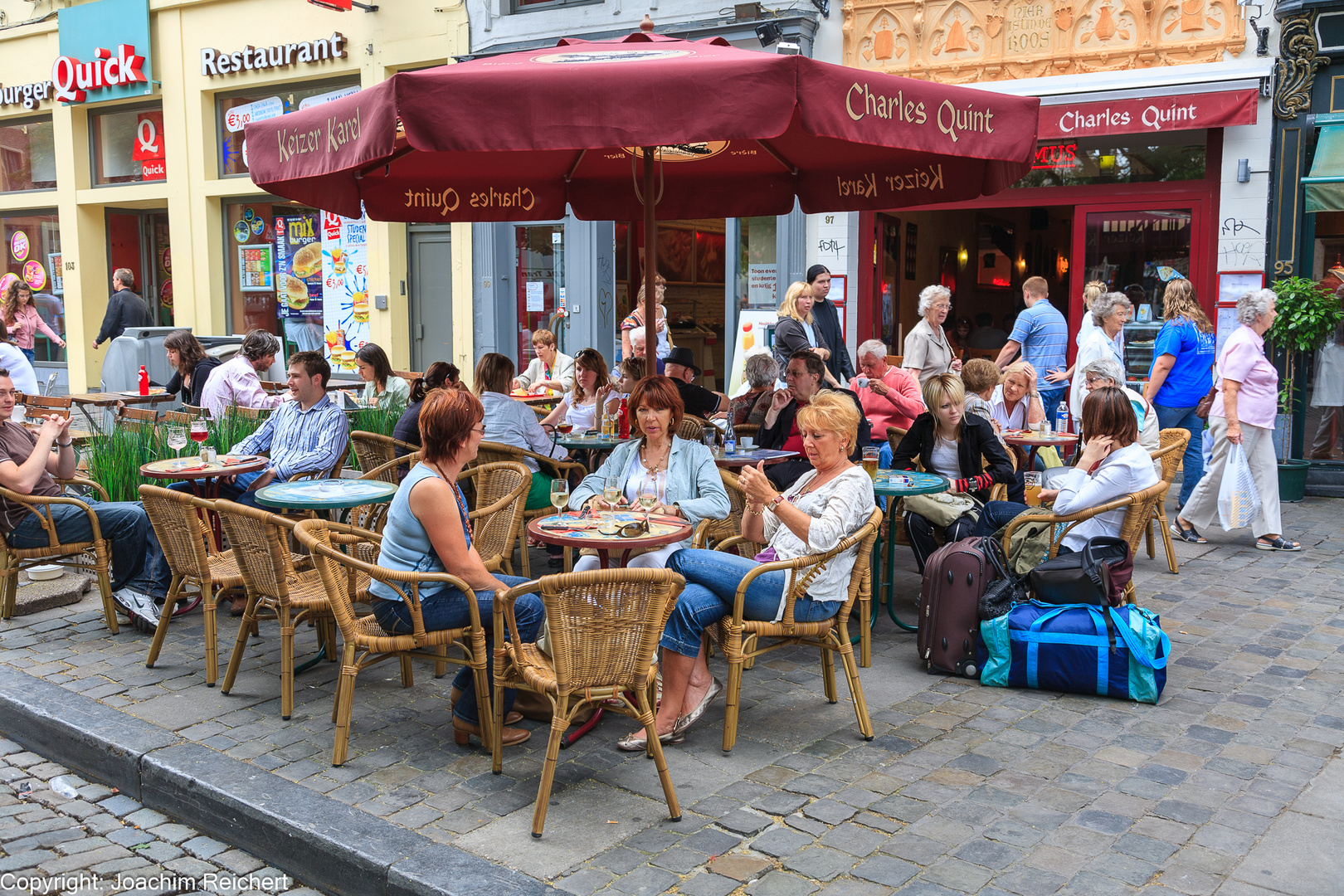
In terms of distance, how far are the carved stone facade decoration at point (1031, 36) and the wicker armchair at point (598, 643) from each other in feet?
24.9

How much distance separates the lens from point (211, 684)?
487cm

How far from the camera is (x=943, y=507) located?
18.9 feet

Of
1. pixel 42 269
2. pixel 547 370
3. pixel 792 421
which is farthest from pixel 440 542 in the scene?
pixel 42 269

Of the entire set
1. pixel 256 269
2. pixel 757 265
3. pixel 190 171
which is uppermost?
pixel 190 171

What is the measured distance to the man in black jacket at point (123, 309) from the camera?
46.1 feet

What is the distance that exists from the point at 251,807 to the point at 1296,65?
9932mm

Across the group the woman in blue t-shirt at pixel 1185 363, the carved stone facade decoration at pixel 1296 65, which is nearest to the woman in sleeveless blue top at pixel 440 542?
the woman in blue t-shirt at pixel 1185 363

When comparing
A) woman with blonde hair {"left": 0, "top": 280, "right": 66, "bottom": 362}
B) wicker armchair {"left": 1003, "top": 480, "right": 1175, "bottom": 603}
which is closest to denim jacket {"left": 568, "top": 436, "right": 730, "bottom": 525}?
wicker armchair {"left": 1003, "top": 480, "right": 1175, "bottom": 603}

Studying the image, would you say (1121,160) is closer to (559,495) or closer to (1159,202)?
(1159,202)

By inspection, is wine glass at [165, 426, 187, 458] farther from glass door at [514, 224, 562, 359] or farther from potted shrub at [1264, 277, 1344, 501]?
potted shrub at [1264, 277, 1344, 501]

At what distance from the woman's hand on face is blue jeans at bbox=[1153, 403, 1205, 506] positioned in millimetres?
3487

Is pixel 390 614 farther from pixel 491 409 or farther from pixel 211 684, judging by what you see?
pixel 491 409

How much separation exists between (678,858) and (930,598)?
82.8 inches

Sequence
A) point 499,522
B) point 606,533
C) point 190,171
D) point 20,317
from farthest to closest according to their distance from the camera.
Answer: point 190,171 → point 20,317 → point 499,522 → point 606,533
